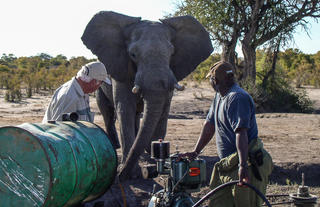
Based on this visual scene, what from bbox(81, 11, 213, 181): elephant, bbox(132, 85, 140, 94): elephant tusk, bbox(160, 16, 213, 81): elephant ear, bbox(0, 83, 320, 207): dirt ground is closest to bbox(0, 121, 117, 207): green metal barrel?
bbox(0, 83, 320, 207): dirt ground

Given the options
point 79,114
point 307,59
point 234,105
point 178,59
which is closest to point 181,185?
point 234,105

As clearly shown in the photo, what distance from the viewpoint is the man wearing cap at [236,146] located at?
3.95m

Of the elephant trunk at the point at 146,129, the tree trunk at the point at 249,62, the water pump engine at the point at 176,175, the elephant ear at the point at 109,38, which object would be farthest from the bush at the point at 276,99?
the water pump engine at the point at 176,175

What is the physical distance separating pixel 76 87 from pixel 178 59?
12.6ft

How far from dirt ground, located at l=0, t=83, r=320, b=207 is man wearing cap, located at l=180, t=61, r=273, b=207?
0.46 meters

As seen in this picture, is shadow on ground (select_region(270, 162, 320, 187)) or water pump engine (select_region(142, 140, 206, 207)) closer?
water pump engine (select_region(142, 140, 206, 207))

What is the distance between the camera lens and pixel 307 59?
4516 cm

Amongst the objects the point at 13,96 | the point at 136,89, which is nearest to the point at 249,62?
the point at 13,96

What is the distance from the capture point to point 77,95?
4980mm

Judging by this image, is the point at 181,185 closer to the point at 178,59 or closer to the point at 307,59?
the point at 178,59

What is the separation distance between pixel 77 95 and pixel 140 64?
2422 millimetres

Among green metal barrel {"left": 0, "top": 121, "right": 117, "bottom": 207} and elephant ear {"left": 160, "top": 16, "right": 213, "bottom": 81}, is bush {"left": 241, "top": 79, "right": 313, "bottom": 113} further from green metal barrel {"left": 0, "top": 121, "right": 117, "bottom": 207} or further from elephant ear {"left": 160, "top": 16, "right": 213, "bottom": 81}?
green metal barrel {"left": 0, "top": 121, "right": 117, "bottom": 207}

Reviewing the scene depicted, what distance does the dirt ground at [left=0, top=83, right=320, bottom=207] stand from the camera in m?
6.39

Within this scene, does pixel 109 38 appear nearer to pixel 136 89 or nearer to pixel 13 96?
pixel 136 89
